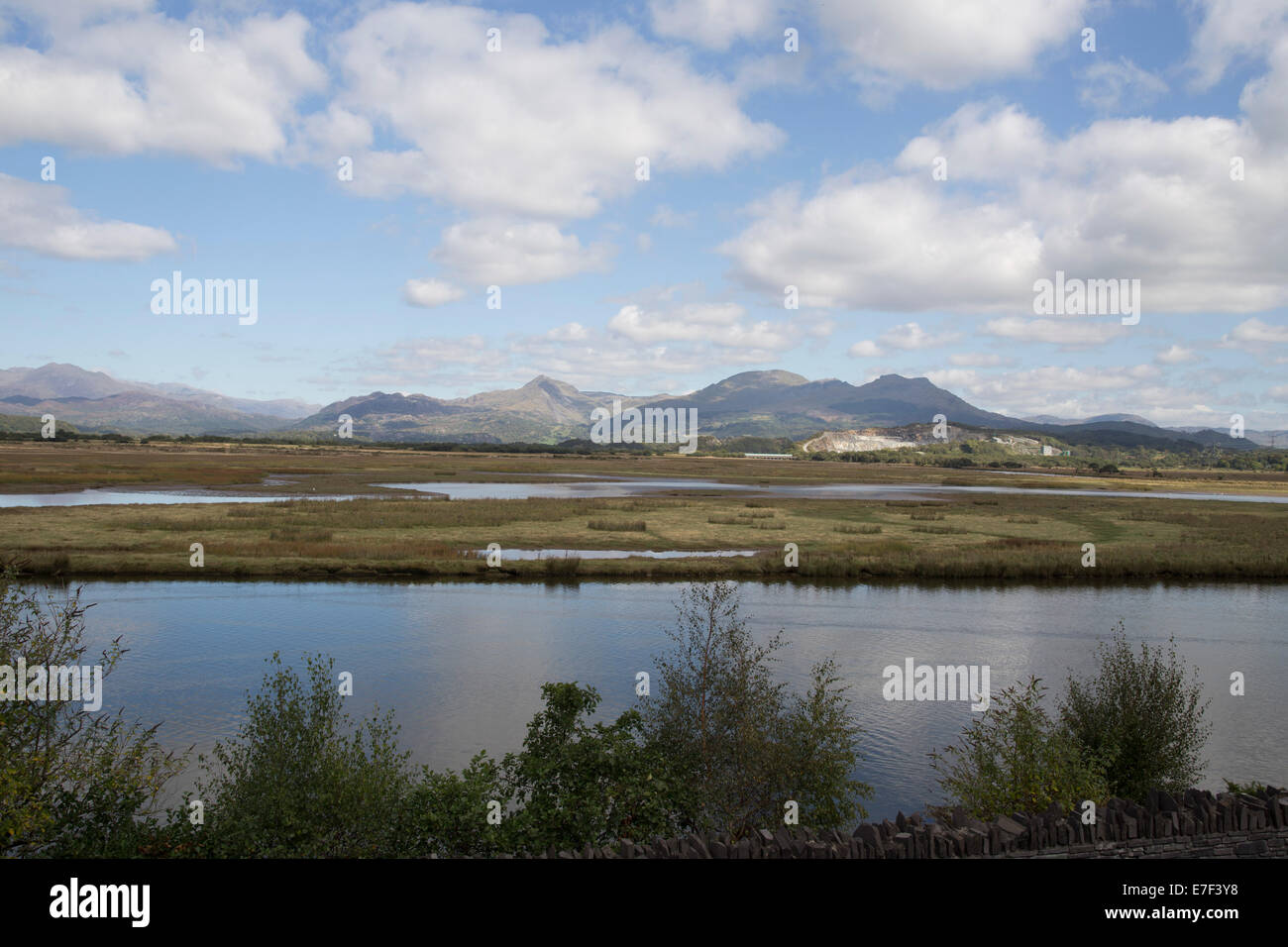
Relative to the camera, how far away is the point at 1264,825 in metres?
13.0

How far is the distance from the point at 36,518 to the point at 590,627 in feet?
180

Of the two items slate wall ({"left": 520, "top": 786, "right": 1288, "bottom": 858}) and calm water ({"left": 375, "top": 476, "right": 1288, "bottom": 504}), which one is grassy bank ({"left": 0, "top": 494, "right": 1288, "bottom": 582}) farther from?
slate wall ({"left": 520, "top": 786, "right": 1288, "bottom": 858})

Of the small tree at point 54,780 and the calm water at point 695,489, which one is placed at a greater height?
the calm water at point 695,489

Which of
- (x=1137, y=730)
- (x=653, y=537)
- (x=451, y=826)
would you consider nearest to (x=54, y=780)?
(x=451, y=826)

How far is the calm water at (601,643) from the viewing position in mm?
24516

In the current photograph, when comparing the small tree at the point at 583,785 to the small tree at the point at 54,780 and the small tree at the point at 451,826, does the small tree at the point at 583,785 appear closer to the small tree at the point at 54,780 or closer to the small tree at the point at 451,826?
the small tree at the point at 451,826

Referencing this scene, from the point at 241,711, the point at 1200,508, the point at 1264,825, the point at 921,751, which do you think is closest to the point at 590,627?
the point at 241,711

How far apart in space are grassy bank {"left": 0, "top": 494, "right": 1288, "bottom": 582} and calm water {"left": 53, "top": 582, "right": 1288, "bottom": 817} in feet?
11.7

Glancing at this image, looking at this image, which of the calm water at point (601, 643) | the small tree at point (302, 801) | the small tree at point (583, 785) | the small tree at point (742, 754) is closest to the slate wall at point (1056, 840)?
the small tree at point (583, 785)

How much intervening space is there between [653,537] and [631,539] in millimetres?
2411

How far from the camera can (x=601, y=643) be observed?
35750 mm

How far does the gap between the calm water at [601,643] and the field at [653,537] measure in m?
3.56

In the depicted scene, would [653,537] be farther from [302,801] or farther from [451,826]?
[302,801]

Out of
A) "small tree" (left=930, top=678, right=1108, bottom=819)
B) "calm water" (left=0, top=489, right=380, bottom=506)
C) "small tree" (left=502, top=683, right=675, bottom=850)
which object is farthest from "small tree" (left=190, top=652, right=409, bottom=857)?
"calm water" (left=0, top=489, right=380, bottom=506)
